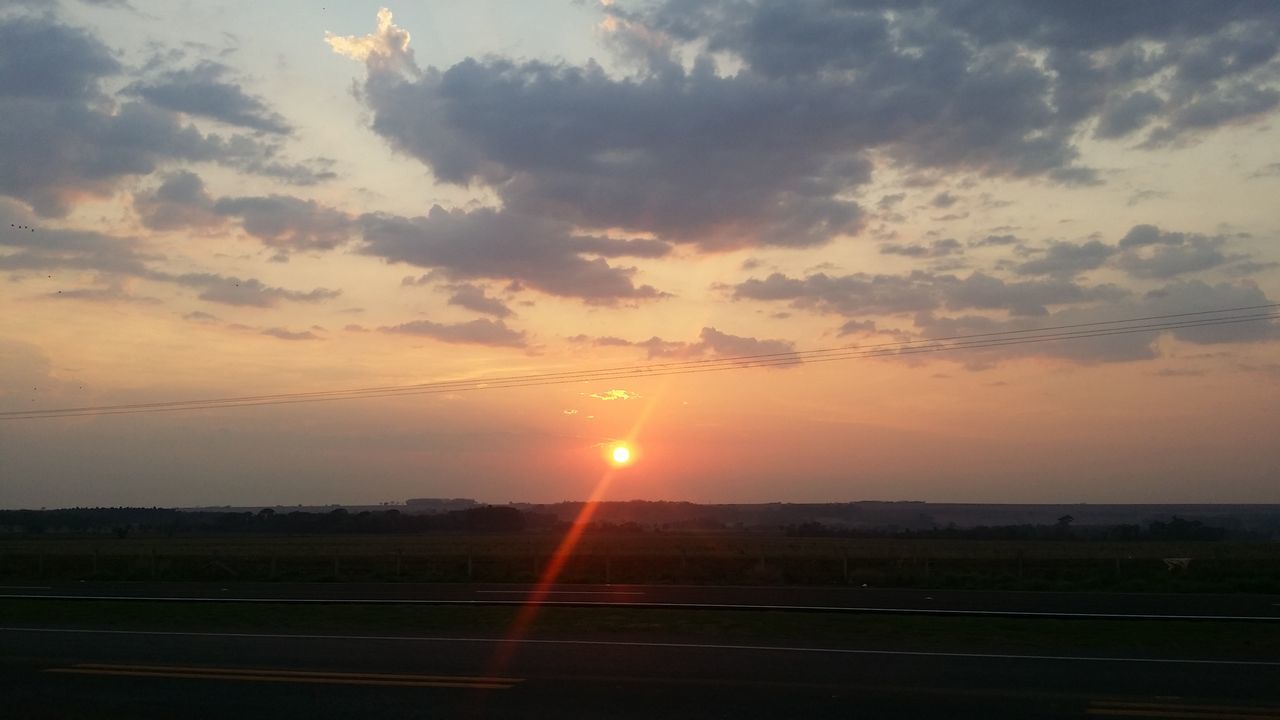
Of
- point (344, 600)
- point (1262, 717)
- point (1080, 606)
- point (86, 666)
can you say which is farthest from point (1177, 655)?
point (344, 600)

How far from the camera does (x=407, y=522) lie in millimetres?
136125

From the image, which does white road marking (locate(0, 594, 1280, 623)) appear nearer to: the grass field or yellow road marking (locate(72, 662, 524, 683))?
the grass field

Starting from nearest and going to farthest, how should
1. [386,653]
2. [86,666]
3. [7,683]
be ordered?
1. [7,683]
2. [86,666]
3. [386,653]

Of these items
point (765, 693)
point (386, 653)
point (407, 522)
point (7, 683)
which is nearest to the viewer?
point (765, 693)

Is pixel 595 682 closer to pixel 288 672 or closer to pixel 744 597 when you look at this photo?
pixel 288 672

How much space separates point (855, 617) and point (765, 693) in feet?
31.2

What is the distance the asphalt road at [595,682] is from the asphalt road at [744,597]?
8.12 meters

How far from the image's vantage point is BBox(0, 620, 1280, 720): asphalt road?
37.0 feet

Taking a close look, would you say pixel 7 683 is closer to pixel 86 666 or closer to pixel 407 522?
pixel 86 666

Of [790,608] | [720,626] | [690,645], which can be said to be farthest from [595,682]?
[790,608]

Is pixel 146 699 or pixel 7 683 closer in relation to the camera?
pixel 146 699

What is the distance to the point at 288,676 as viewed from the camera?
533 inches

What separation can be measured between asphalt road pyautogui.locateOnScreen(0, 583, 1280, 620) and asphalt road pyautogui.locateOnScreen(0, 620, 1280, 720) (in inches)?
320

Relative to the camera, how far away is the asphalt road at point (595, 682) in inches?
444
